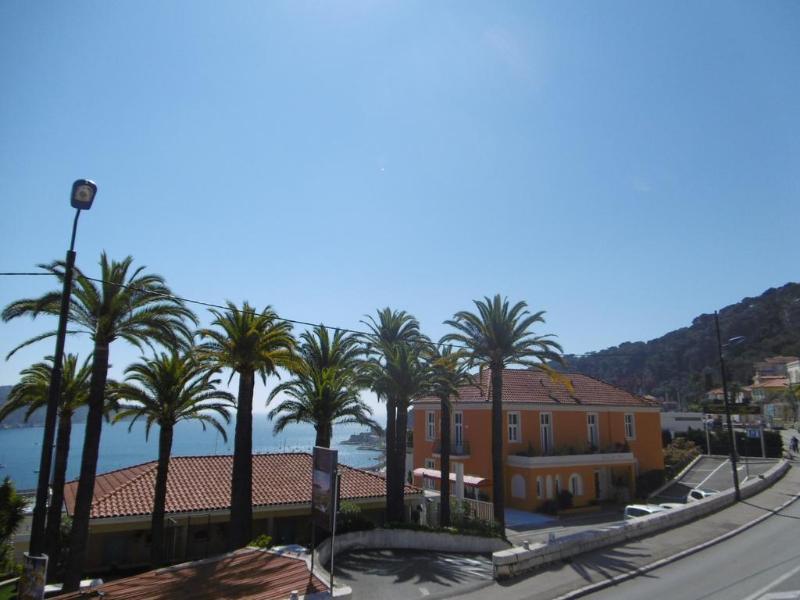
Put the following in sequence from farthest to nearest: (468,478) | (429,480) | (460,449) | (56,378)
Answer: (429,480) < (460,449) < (468,478) < (56,378)

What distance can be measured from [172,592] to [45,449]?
3.86m

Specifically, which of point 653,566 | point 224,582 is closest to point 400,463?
point 653,566

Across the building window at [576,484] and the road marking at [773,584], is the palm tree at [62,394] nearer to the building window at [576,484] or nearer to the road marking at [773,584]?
the road marking at [773,584]

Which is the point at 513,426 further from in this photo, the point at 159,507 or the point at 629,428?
the point at 159,507

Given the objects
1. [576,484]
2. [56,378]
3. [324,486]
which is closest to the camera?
[56,378]

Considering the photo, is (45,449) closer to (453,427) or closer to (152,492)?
(152,492)

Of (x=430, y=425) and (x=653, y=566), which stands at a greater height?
(x=430, y=425)

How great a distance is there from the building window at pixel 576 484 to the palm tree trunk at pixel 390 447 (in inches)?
601

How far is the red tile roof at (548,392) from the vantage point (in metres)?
34.9

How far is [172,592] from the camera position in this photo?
10453 millimetres

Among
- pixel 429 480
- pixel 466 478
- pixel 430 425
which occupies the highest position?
pixel 430 425

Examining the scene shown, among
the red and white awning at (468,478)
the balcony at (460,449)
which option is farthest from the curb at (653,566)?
the balcony at (460,449)

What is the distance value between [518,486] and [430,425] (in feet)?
27.8

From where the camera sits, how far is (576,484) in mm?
33281
